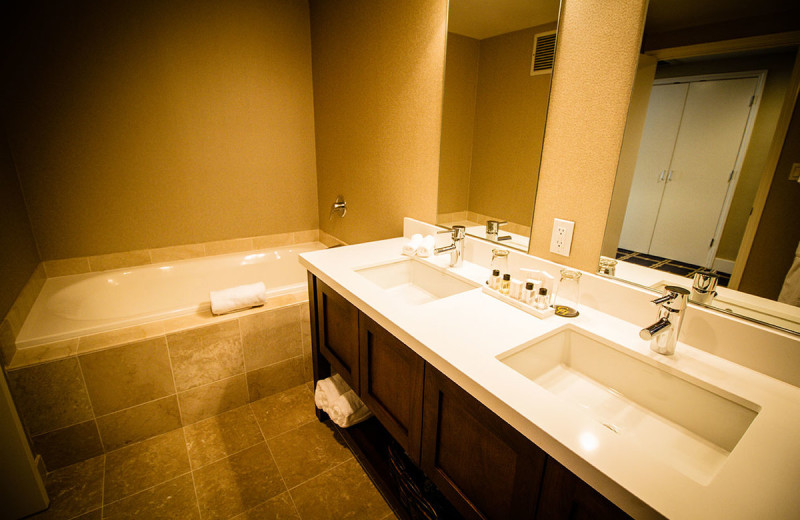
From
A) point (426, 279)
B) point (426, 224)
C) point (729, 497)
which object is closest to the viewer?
point (729, 497)

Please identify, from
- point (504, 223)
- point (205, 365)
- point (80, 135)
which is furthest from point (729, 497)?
point (80, 135)

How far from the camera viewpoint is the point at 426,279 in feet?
5.26

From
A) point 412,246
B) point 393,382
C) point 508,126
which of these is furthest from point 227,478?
point 508,126

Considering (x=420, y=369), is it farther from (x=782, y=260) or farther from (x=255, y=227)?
(x=255, y=227)

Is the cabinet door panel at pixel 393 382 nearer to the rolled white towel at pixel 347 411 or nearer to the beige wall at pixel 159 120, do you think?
the rolled white towel at pixel 347 411

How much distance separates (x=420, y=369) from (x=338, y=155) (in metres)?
2.00

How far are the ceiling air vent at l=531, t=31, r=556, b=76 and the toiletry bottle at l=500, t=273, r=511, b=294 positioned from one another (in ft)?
2.28

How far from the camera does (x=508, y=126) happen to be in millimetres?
1387

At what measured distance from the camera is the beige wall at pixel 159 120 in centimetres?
205

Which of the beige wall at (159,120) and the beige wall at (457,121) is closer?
the beige wall at (457,121)

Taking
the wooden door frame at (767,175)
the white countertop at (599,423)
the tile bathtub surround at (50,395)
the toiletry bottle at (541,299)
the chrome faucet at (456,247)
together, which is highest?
the wooden door frame at (767,175)

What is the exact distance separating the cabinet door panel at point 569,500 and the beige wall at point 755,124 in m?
0.72

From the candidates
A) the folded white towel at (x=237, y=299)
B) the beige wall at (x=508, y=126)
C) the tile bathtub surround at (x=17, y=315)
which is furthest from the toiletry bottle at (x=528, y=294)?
the tile bathtub surround at (x=17, y=315)

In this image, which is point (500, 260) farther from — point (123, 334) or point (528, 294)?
point (123, 334)
